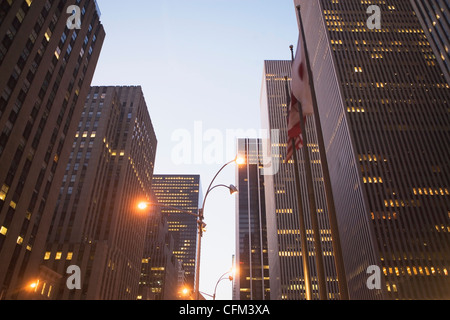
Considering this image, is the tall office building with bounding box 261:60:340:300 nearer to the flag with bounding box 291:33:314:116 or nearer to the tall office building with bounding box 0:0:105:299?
the tall office building with bounding box 0:0:105:299

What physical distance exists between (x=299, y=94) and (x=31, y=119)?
5296cm

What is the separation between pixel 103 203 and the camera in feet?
353

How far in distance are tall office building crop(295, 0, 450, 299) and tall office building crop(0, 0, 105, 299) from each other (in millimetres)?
86861

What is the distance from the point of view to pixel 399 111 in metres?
118

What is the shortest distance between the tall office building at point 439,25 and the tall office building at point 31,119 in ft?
239

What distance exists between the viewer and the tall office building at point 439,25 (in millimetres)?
63125

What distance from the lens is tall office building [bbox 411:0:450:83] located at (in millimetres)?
63125

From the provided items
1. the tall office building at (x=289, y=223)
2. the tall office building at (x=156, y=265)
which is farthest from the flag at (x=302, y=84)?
the tall office building at (x=156, y=265)

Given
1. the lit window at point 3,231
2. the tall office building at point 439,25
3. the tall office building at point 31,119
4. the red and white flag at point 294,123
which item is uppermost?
the tall office building at point 439,25

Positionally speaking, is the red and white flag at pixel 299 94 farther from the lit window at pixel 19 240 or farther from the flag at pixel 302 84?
the lit window at pixel 19 240

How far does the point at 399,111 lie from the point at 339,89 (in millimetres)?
22392

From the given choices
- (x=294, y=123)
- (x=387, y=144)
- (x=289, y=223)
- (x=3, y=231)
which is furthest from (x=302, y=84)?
(x=289, y=223)

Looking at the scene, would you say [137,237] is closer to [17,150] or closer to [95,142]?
[95,142]
